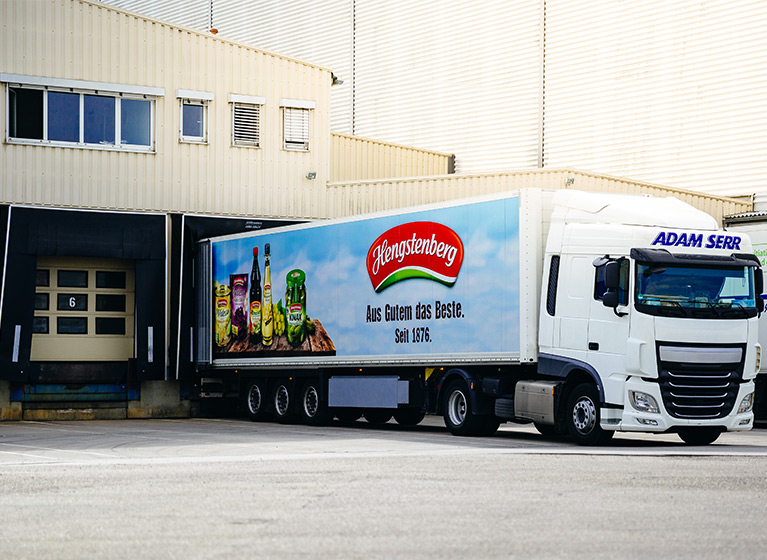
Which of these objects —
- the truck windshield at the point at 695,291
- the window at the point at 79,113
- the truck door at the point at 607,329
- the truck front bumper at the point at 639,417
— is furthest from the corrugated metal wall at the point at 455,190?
the truck front bumper at the point at 639,417

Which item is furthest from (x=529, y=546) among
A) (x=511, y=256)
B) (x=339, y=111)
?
(x=339, y=111)

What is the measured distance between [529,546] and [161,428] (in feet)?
51.6

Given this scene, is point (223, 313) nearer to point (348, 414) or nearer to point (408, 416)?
point (348, 414)

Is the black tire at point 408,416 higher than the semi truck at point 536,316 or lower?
lower

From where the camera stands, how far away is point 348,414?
977 inches

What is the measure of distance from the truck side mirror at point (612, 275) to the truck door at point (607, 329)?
11 centimetres

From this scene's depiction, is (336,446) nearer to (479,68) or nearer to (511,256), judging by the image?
(511,256)

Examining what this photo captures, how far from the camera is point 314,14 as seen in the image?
143ft

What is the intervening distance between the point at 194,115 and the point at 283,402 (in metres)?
7.29

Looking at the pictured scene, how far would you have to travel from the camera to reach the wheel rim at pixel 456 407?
21.1 metres

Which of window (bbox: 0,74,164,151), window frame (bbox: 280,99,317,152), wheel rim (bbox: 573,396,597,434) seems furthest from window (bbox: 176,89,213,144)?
wheel rim (bbox: 573,396,597,434)

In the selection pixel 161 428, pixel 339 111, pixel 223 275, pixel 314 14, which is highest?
pixel 314 14

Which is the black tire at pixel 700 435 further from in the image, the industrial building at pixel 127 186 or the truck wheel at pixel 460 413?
the industrial building at pixel 127 186

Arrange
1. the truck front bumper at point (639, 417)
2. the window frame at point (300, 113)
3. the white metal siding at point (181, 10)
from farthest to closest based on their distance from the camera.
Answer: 1. the white metal siding at point (181, 10)
2. the window frame at point (300, 113)
3. the truck front bumper at point (639, 417)
